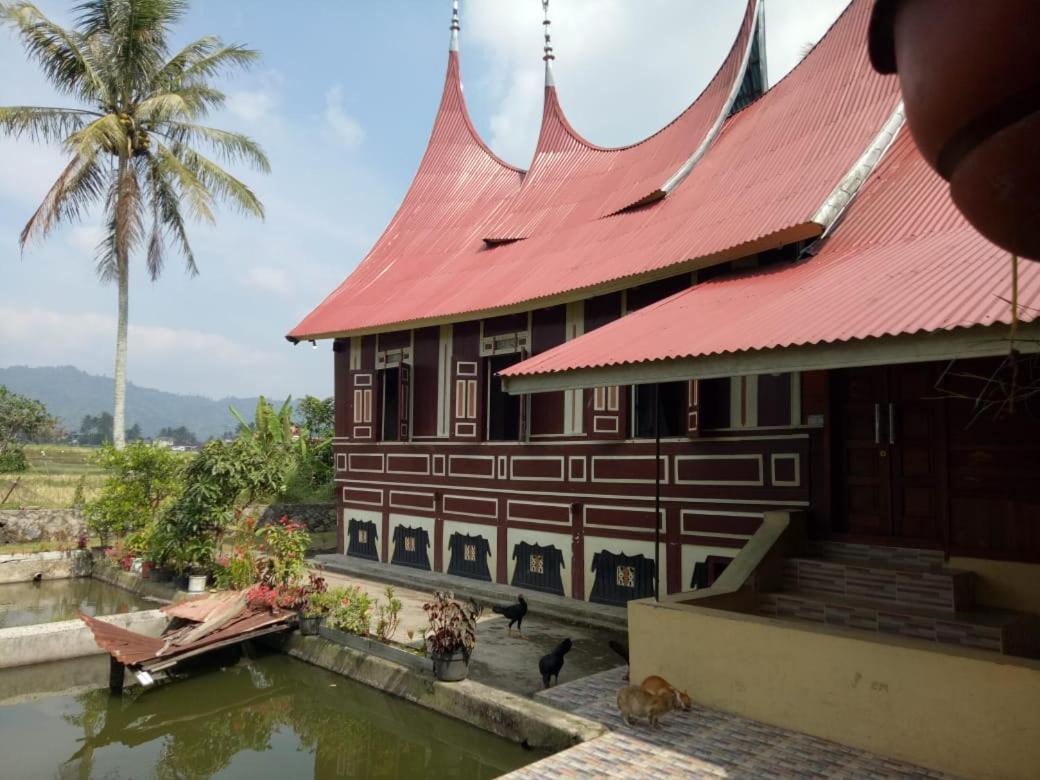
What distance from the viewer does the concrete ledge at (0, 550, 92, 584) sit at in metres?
14.6

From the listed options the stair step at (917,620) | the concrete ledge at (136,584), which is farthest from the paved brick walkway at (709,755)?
the concrete ledge at (136,584)

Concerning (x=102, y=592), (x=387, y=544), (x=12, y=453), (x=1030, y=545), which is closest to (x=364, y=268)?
(x=387, y=544)

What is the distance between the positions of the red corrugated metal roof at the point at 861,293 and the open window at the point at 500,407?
4.10 meters

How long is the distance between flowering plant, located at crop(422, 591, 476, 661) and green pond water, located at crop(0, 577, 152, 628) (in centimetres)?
694

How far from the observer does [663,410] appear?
951 cm

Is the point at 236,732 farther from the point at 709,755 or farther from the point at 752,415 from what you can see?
the point at 752,415

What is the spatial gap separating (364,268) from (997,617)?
13148mm

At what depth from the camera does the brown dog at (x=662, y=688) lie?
586 centimetres

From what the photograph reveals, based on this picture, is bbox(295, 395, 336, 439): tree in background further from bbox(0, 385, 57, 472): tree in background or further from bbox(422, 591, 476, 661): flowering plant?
bbox(422, 591, 476, 661): flowering plant

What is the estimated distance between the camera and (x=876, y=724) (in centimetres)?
511

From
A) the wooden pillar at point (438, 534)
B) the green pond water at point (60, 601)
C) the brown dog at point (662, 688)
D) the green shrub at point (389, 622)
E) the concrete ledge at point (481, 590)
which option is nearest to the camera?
the brown dog at point (662, 688)

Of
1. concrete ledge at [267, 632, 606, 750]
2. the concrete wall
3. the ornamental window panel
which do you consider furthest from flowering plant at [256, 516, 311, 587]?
the concrete wall

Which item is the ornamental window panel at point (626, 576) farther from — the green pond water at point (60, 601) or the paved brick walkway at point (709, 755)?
the green pond water at point (60, 601)

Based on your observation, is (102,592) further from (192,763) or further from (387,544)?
(192,763)
